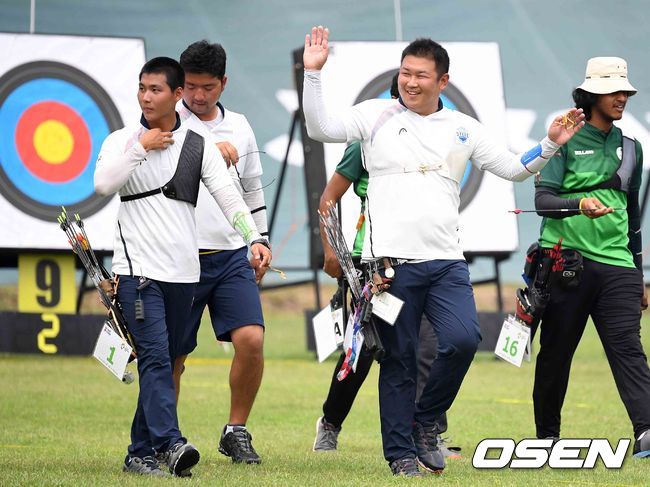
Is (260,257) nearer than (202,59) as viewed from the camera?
Yes

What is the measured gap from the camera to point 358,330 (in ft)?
19.1

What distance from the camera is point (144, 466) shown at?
5.67 m

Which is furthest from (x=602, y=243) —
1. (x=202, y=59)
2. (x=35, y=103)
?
(x=35, y=103)

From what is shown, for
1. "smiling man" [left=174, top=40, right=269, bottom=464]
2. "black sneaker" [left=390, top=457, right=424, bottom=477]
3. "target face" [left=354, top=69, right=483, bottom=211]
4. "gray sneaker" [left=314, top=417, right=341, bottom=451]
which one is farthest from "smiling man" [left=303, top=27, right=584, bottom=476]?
"target face" [left=354, top=69, right=483, bottom=211]

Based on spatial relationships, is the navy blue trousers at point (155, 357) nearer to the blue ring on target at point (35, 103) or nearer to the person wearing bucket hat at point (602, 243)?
the person wearing bucket hat at point (602, 243)

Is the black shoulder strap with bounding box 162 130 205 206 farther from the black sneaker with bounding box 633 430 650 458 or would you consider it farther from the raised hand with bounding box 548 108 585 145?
the black sneaker with bounding box 633 430 650 458

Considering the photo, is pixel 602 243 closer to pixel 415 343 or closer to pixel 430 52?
pixel 415 343

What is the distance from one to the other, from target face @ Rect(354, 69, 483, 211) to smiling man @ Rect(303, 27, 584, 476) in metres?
6.47

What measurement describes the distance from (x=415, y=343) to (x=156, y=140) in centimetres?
127

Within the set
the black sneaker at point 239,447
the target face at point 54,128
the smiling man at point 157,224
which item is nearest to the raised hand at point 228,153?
the smiling man at point 157,224

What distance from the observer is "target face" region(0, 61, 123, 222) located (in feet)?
40.7

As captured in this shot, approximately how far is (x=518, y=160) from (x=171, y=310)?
1.48 metres

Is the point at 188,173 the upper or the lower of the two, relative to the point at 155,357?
upper

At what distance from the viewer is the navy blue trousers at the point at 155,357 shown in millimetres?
5578
